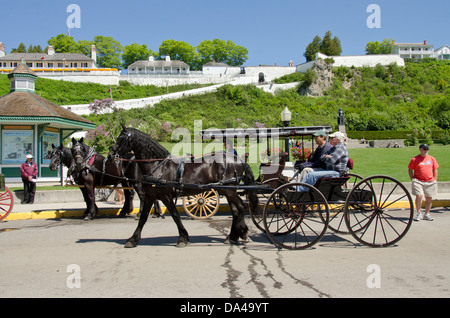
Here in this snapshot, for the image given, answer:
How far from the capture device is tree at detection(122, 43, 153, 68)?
111575mm

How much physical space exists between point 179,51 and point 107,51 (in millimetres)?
20869

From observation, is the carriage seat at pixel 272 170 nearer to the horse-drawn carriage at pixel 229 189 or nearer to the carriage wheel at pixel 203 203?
the carriage wheel at pixel 203 203

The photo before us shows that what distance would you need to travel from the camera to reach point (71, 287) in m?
4.91

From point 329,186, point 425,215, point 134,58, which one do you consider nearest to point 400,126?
point 425,215

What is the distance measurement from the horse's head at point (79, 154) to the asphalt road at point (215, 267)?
2852 millimetres

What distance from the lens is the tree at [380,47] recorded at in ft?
440

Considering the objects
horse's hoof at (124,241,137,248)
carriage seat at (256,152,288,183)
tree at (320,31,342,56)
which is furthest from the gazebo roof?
tree at (320,31,342,56)

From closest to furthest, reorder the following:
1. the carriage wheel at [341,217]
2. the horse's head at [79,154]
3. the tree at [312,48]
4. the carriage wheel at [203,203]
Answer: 1. the carriage wheel at [341,217]
2. the carriage wheel at [203,203]
3. the horse's head at [79,154]
4. the tree at [312,48]

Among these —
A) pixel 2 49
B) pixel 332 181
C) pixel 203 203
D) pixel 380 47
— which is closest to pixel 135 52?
pixel 2 49

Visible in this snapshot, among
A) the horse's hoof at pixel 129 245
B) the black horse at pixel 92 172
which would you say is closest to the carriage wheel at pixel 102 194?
the black horse at pixel 92 172

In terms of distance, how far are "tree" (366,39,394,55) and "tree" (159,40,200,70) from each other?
2470 inches

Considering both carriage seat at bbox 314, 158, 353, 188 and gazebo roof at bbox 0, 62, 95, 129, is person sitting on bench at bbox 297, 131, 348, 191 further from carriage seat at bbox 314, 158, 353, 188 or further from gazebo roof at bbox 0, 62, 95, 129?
gazebo roof at bbox 0, 62, 95, 129

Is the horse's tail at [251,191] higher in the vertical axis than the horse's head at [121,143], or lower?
lower
